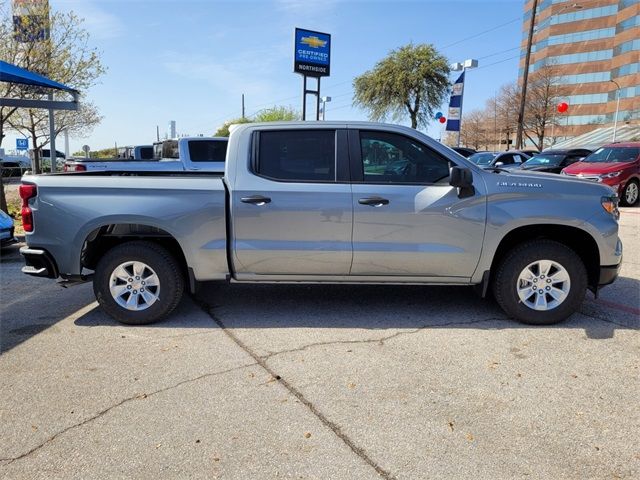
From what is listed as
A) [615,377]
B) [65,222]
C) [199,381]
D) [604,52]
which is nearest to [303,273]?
[199,381]

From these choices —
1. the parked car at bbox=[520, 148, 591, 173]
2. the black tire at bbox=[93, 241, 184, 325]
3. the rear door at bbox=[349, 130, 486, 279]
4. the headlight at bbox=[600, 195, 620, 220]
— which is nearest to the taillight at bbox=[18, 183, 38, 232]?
the black tire at bbox=[93, 241, 184, 325]

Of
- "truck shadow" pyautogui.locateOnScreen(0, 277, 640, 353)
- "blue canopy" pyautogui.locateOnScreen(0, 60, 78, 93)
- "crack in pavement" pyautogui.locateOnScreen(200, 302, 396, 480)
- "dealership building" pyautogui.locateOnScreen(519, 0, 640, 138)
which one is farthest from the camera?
"dealership building" pyautogui.locateOnScreen(519, 0, 640, 138)

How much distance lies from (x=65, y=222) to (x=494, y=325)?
4.12 m

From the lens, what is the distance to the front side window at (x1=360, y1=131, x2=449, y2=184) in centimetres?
468

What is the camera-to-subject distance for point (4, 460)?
2.69 m

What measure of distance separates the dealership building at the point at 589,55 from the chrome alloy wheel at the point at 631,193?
6230cm

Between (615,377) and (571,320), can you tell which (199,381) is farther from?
(571,320)

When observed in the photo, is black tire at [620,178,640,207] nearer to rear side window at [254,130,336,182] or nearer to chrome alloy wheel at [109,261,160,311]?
rear side window at [254,130,336,182]

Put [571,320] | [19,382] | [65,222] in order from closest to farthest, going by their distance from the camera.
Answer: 1. [19,382]
2. [65,222]
3. [571,320]

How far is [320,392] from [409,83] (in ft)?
114

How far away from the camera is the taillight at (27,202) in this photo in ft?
14.9

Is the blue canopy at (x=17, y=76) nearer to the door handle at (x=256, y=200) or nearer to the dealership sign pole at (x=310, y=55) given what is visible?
the door handle at (x=256, y=200)

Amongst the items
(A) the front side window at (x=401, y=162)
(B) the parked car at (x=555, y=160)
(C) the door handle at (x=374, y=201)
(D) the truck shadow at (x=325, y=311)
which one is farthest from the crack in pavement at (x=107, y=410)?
(B) the parked car at (x=555, y=160)

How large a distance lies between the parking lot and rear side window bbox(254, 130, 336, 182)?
1423 millimetres
